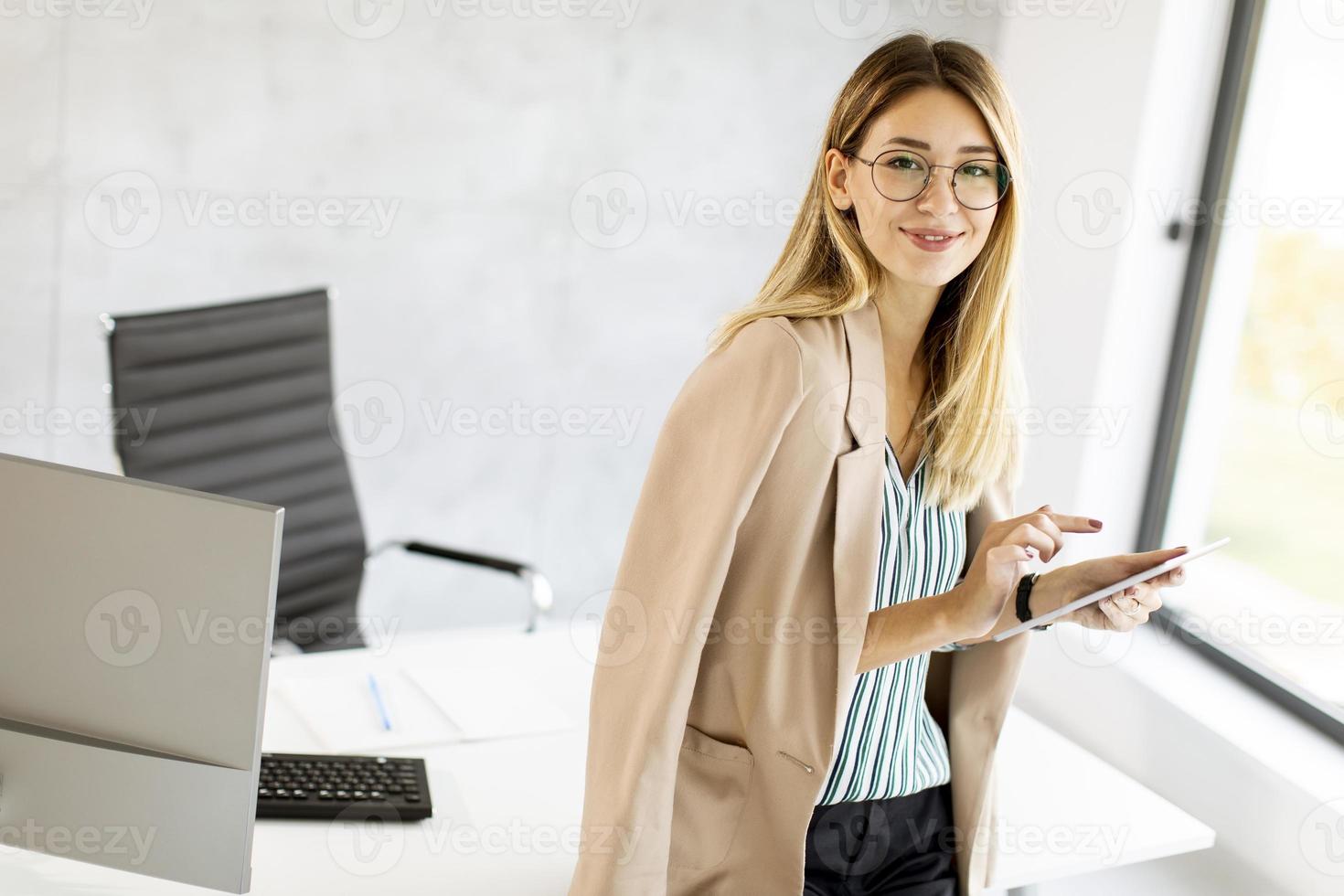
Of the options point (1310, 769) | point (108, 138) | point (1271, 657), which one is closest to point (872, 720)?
point (1310, 769)

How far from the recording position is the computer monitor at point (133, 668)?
123 centimetres

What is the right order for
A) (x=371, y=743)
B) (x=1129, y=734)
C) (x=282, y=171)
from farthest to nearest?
1. (x=282, y=171)
2. (x=1129, y=734)
3. (x=371, y=743)

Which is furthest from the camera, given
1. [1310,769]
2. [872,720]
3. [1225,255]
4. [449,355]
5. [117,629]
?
[449,355]

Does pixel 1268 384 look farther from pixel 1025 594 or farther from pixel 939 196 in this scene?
pixel 939 196

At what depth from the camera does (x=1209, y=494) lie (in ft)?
9.86

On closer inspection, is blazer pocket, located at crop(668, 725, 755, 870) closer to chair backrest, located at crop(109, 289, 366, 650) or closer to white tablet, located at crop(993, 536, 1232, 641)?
white tablet, located at crop(993, 536, 1232, 641)

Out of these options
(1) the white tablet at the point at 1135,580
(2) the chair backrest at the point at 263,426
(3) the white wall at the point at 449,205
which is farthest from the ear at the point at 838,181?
(3) the white wall at the point at 449,205

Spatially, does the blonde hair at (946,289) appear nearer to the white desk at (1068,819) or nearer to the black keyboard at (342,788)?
the white desk at (1068,819)

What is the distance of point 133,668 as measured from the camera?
4.17 feet

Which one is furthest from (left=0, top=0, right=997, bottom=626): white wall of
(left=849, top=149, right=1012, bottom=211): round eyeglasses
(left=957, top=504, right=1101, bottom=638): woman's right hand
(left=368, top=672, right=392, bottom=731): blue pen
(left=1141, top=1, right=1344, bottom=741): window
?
(left=957, top=504, right=1101, bottom=638): woman's right hand

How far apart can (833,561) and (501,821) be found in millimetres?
596

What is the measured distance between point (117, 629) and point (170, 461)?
1.35m

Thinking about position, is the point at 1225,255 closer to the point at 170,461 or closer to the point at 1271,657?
the point at 1271,657

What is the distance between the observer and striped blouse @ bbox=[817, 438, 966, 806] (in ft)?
5.49
